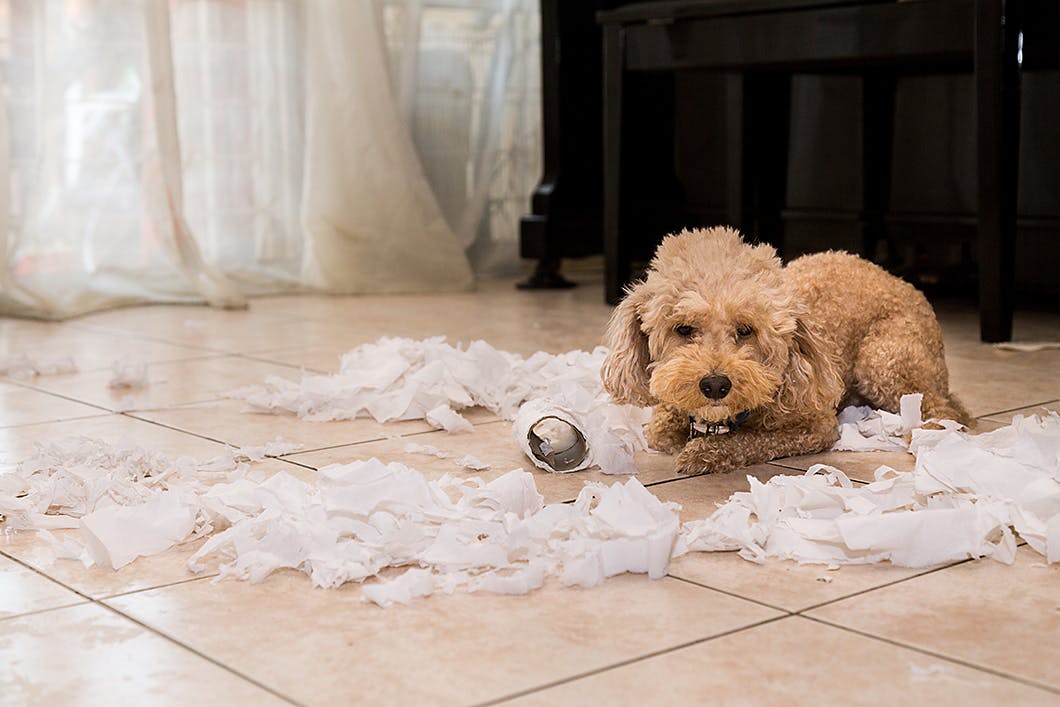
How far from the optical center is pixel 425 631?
1.09 meters

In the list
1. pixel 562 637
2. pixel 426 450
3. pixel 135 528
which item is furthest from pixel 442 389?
pixel 562 637

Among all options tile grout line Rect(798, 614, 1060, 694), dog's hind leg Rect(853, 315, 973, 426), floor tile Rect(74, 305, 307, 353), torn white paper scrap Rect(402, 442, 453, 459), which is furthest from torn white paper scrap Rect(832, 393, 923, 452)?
floor tile Rect(74, 305, 307, 353)

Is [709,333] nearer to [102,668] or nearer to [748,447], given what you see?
[748,447]

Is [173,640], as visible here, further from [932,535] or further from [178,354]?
[178,354]

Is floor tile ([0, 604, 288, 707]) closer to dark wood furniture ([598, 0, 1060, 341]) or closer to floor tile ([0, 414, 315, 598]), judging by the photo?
floor tile ([0, 414, 315, 598])

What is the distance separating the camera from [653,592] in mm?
1180

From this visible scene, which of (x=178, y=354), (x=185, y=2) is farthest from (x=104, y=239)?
(x=178, y=354)

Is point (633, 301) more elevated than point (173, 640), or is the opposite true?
point (633, 301)

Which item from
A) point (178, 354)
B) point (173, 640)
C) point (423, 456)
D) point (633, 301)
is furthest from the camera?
point (178, 354)

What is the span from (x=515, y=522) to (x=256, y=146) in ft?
8.86

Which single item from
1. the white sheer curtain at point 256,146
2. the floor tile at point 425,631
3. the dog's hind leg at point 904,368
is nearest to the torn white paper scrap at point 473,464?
the floor tile at point 425,631

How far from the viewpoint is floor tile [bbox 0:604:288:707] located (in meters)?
0.96

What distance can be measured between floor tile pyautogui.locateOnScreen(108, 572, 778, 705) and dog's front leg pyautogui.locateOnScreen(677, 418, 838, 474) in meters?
0.40

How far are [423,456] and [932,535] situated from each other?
71 centimetres
